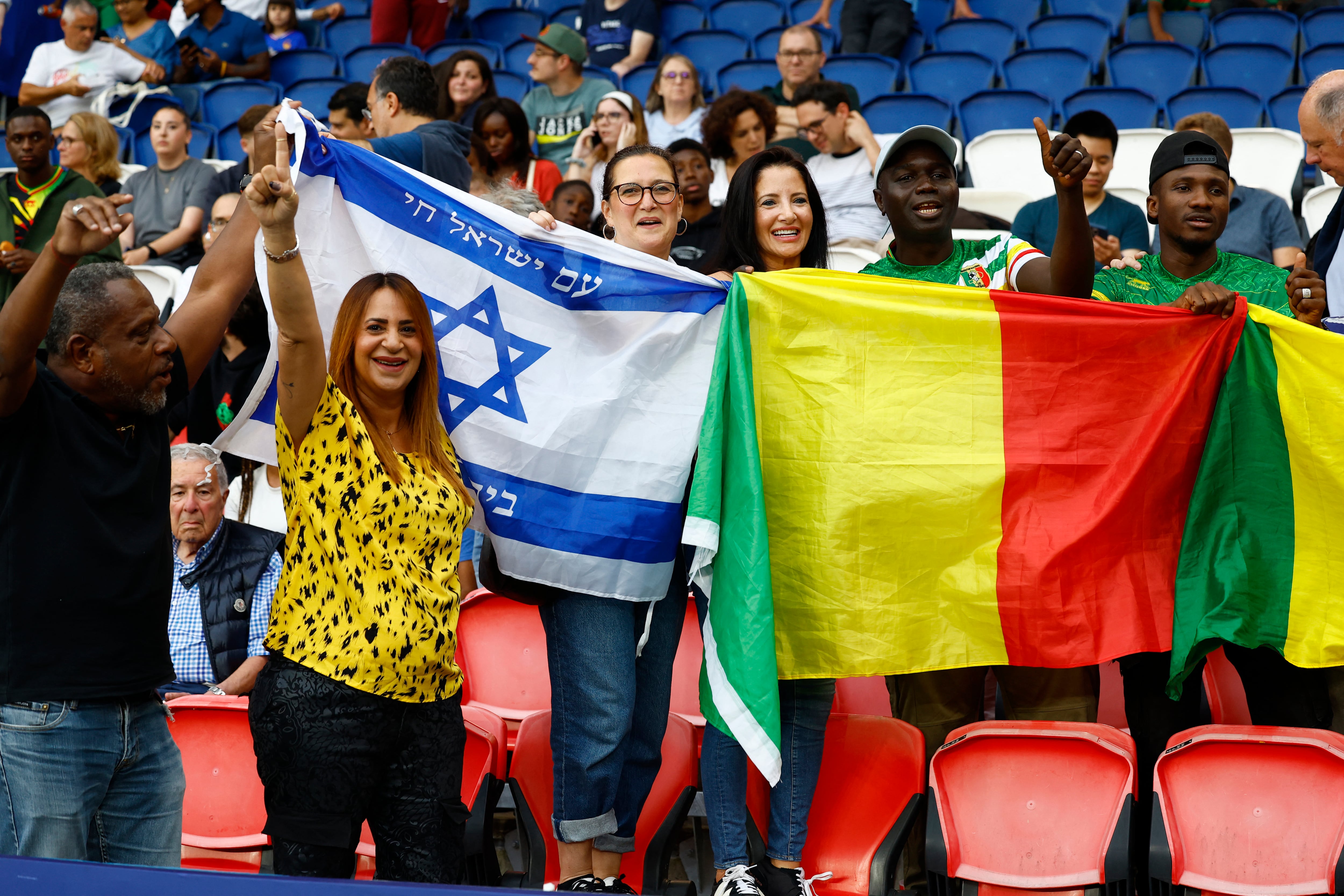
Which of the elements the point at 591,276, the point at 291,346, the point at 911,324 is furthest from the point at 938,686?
the point at 291,346

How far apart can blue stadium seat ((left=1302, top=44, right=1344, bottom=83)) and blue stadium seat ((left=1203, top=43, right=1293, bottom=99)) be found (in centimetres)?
14

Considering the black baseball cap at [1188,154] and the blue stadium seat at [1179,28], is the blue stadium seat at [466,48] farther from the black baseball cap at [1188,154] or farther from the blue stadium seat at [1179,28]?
the black baseball cap at [1188,154]

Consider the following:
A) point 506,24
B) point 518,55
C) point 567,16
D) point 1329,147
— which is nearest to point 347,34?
point 506,24

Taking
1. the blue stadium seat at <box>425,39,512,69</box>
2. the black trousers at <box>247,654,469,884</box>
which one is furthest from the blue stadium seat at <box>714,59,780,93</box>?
the black trousers at <box>247,654,469,884</box>

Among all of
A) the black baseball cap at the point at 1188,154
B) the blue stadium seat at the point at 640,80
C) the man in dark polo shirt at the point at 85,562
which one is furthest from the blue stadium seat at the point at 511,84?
the man in dark polo shirt at the point at 85,562

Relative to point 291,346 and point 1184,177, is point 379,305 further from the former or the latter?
point 1184,177

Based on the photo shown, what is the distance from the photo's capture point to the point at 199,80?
10.5 metres

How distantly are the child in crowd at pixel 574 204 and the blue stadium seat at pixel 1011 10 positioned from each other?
5.07 metres

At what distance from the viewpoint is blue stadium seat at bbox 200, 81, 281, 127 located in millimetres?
10055

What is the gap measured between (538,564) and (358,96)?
3.57 meters

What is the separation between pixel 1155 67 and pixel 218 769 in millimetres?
7910

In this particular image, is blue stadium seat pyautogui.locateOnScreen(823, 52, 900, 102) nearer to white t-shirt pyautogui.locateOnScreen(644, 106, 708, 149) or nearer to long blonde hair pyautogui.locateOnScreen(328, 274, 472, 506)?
white t-shirt pyautogui.locateOnScreen(644, 106, 708, 149)

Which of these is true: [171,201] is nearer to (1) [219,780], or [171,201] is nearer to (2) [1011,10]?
(1) [219,780]

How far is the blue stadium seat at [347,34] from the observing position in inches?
438
